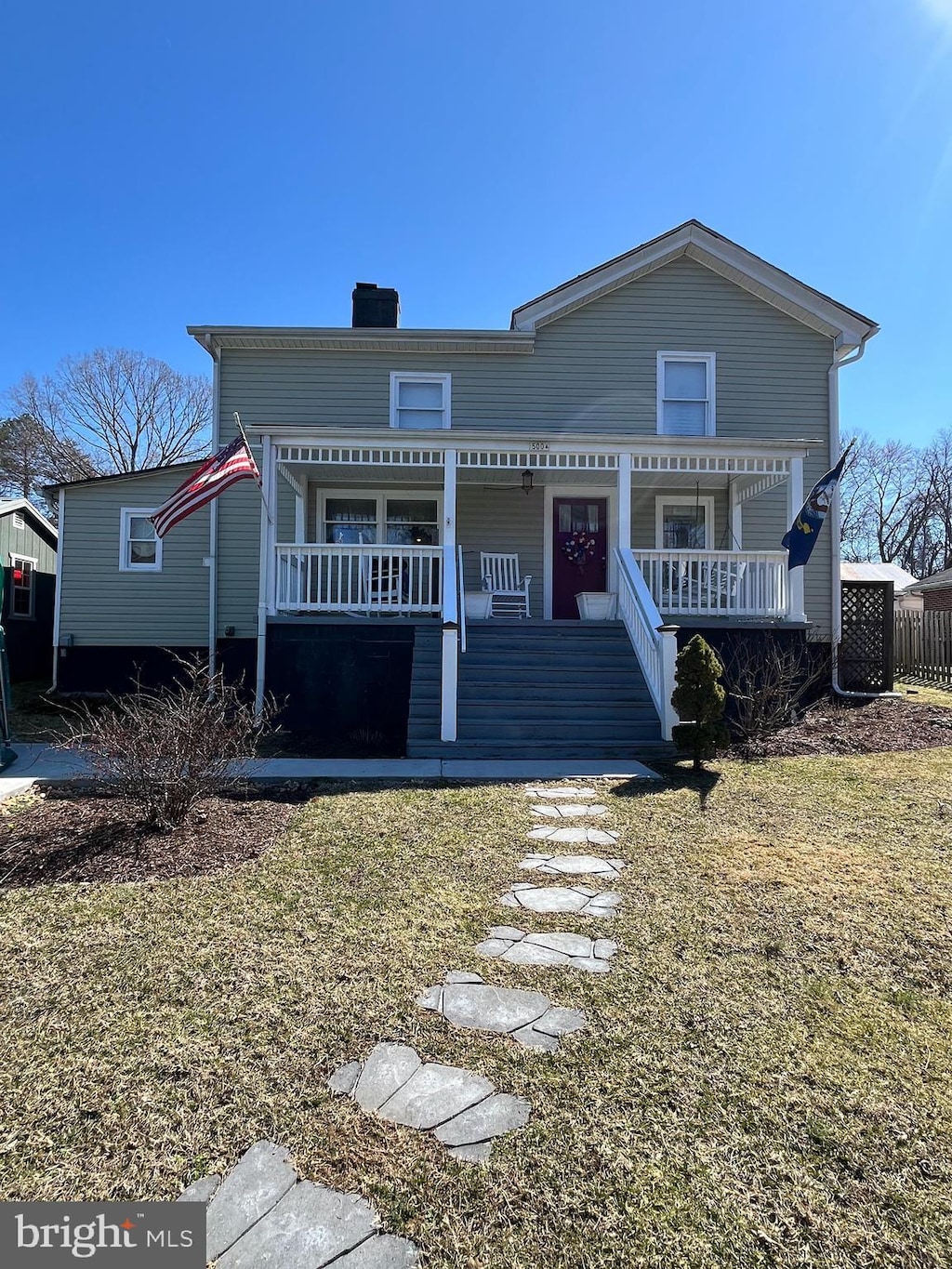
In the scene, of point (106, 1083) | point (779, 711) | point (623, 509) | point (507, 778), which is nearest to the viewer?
point (106, 1083)

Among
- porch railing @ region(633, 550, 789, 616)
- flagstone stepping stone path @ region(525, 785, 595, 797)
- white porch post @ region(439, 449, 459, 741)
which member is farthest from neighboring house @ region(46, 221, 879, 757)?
flagstone stepping stone path @ region(525, 785, 595, 797)

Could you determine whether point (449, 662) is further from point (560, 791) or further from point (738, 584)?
point (738, 584)

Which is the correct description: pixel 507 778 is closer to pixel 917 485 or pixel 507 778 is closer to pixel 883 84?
pixel 883 84

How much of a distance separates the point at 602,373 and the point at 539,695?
21.5ft

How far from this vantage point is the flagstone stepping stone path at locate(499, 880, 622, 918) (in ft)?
10.9

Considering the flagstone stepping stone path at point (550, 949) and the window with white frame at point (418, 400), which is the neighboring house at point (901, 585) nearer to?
the window with white frame at point (418, 400)

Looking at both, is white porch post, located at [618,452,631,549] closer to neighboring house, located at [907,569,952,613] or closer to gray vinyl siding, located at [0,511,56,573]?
gray vinyl siding, located at [0,511,56,573]

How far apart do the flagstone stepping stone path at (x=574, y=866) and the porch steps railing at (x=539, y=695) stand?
2756 mm

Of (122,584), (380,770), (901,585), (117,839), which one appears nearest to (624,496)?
(380,770)

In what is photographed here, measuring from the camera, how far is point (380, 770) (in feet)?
20.9

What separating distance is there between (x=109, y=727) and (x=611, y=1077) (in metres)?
3.95

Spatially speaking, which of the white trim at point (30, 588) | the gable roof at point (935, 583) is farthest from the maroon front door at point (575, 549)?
the gable roof at point (935, 583)

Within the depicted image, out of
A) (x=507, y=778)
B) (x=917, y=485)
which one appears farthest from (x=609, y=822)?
(x=917, y=485)

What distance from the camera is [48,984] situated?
2.59 meters
